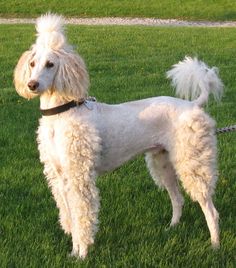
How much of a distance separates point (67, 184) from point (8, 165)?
2.18 m

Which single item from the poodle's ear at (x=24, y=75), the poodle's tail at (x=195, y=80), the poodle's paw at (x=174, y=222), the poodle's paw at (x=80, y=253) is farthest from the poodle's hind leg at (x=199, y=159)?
the poodle's ear at (x=24, y=75)

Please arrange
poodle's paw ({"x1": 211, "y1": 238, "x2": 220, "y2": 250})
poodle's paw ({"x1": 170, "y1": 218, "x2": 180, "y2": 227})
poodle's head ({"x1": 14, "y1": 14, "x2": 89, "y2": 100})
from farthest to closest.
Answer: poodle's paw ({"x1": 170, "y1": 218, "x2": 180, "y2": 227})
poodle's paw ({"x1": 211, "y1": 238, "x2": 220, "y2": 250})
poodle's head ({"x1": 14, "y1": 14, "x2": 89, "y2": 100})

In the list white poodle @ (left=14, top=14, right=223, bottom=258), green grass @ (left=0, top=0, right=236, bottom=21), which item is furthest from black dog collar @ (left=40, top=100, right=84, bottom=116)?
green grass @ (left=0, top=0, right=236, bottom=21)

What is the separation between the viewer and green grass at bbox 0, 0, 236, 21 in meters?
33.2

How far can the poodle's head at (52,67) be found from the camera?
4.57 meters

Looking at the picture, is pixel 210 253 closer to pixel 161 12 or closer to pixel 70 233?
pixel 70 233

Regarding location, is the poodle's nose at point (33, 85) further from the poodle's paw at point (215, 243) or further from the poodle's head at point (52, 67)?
the poodle's paw at point (215, 243)

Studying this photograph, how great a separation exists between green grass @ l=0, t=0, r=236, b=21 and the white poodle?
93.3ft

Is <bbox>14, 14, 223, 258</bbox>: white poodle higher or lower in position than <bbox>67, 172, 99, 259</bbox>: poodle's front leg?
higher

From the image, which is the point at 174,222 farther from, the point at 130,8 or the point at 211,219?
the point at 130,8

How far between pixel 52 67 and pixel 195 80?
143 centimetres

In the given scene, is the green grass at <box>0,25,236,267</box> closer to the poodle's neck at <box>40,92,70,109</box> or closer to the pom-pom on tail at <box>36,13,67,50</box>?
the poodle's neck at <box>40,92,70,109</box>

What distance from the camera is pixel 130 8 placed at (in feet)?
113

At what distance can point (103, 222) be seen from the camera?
543cm
